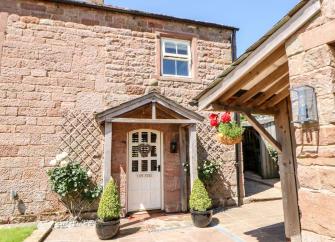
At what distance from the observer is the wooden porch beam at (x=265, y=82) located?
336 centimetres

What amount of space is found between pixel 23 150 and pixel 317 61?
21.2 feet

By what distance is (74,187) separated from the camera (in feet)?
20.3

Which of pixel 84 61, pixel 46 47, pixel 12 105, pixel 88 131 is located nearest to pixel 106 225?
pixel 88 131

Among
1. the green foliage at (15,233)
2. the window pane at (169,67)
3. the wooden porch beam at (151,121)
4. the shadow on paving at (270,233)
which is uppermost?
the window pane at (169,67)

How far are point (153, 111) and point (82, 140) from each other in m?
2.06

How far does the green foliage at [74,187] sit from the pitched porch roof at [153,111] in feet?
4.62

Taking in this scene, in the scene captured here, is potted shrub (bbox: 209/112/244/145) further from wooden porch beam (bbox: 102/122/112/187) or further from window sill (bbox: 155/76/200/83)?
window sill (bbox: 155/76/200/83)

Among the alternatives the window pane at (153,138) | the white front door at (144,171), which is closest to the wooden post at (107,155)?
the white front door at (144,171)

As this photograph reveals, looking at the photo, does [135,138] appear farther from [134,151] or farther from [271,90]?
[271,90]

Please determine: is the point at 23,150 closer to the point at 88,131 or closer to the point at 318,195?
the point at 88,131

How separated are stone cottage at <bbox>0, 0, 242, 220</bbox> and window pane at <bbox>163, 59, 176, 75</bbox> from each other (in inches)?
1.3

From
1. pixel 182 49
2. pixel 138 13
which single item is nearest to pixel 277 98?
pixel 182 49

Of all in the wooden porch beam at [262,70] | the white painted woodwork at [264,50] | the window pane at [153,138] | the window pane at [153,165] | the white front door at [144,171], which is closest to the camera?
the white painted woodwork at [264,50]

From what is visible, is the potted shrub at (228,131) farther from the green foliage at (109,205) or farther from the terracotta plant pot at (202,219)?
the green foliage at (109,205)
